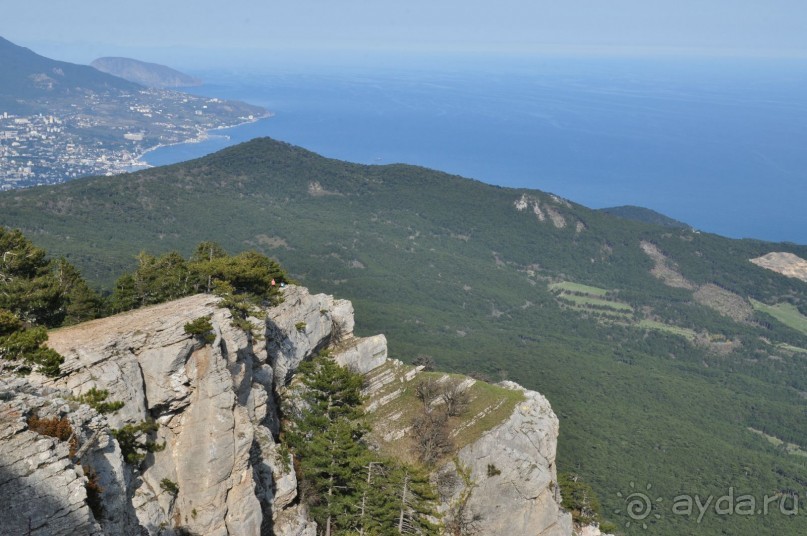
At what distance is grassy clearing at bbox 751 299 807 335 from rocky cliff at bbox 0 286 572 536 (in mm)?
122410

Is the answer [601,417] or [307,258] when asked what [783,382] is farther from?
[307,258]

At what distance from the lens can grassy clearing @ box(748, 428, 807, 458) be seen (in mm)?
76812

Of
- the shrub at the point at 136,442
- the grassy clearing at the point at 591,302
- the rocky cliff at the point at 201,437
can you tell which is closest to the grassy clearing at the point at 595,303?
the grassy clearing at the point at 591,302

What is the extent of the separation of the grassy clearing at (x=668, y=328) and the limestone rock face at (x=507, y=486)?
9709cm

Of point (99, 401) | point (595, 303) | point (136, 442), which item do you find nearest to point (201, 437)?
point (136, 442)

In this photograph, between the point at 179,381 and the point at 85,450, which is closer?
the point at 85,450

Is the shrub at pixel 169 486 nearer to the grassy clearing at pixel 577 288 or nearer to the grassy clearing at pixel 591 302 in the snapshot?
the grassy clearing at pixel 591 302

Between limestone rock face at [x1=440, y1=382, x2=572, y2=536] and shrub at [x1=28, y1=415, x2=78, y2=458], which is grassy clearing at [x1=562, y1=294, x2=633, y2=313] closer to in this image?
limestone rock face at [x1=440, y1=382, x2=572, y2=536]

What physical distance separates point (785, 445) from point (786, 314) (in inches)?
2662

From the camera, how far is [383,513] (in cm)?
2367

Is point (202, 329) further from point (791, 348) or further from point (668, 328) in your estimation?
point (791, 348)

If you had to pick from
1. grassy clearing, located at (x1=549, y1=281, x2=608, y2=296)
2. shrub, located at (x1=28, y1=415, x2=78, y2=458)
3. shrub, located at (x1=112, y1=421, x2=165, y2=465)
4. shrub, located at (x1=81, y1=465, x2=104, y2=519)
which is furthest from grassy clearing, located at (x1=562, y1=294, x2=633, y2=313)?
shrub, located at (x1=28, y1=415, x2=78, y2=458)

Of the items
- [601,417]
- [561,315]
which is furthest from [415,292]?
[601,417]

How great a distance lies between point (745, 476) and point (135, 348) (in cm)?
6169
